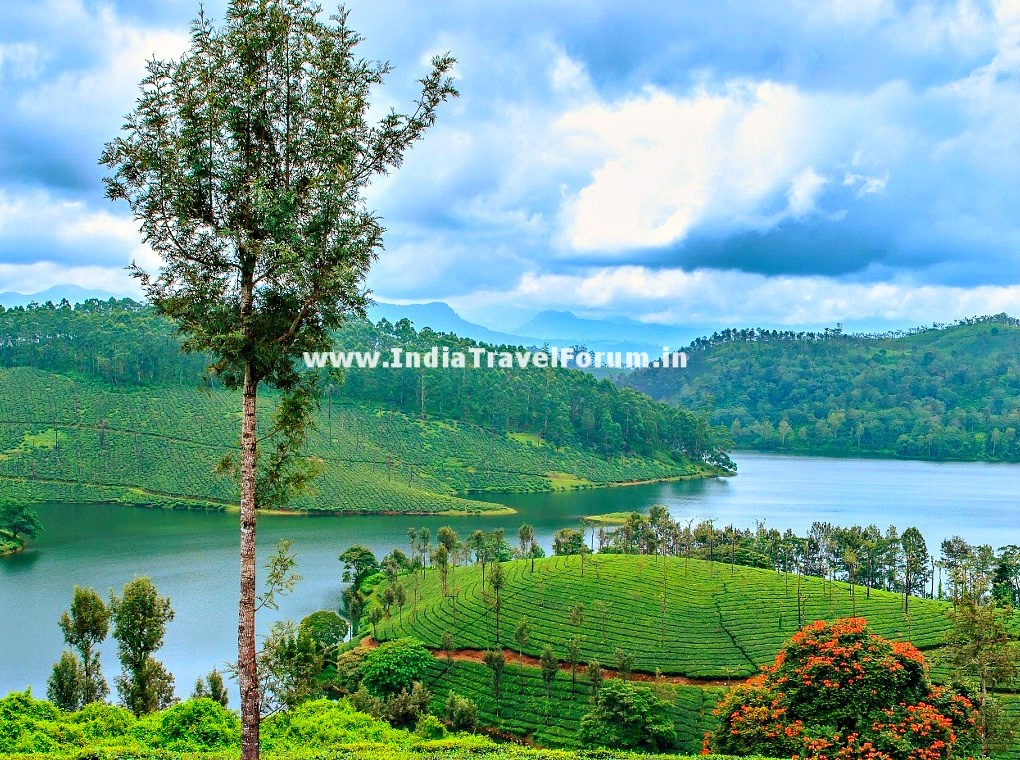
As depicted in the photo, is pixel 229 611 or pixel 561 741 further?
pixel 229 611

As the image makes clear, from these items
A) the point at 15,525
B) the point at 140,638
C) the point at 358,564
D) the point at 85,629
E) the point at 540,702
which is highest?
the point at 85,629

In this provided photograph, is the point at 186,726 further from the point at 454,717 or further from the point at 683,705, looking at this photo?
the point at 683,705

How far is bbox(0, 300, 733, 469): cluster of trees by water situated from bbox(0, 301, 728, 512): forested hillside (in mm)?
248

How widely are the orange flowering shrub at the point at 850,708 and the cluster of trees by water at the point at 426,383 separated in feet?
319

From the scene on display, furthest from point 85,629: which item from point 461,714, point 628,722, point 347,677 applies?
point 628,722

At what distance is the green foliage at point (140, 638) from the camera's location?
81.8 ft

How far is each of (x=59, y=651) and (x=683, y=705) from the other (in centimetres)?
2902

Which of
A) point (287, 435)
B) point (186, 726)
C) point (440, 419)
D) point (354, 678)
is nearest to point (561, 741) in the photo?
point (354, 678)

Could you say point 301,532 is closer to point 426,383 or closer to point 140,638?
point 140,638

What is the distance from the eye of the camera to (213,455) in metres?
88.9

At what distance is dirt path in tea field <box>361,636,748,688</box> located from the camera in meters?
32.5

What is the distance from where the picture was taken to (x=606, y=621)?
1527 inches

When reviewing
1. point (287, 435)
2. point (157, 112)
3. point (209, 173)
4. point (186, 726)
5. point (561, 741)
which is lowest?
point (561, 741)

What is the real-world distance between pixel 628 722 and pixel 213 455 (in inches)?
2866
